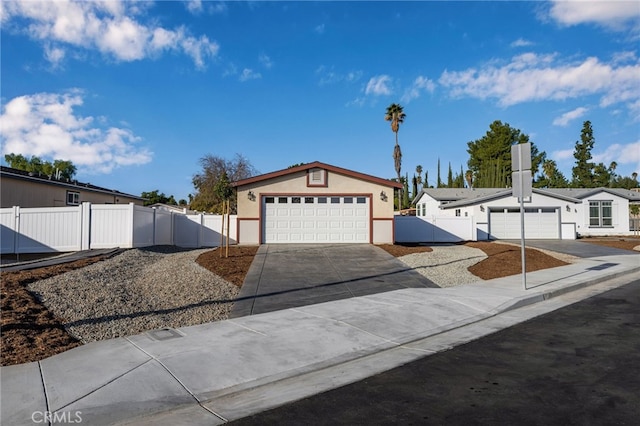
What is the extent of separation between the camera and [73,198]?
28125 mm

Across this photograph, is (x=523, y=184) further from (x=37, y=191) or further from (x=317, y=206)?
(x=37, y=191)

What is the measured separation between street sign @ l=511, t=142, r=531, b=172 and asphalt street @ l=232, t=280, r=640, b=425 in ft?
15.8

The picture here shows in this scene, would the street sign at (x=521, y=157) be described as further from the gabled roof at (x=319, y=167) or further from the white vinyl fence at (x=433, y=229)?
the white vinyl fence at (x=433, y=229)

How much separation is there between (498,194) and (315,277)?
2274cm

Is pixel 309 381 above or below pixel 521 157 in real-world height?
below

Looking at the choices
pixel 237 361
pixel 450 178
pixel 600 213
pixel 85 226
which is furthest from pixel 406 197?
pixel 237 361

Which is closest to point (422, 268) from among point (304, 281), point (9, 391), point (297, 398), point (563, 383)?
point (304, 281)

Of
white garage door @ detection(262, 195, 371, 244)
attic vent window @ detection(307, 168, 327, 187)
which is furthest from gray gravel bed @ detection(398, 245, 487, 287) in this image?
attic vent window @ detection(307, 168, 327, 187)

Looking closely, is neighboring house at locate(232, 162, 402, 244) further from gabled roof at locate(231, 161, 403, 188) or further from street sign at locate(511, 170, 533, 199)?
street sign at locate(511, 170, 533, 199)

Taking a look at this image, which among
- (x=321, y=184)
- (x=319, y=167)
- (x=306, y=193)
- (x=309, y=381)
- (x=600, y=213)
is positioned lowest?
(x=309, y=381)

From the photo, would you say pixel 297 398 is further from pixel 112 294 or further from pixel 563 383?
pixel 112 294

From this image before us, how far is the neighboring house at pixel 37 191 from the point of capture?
→ 22359 mm

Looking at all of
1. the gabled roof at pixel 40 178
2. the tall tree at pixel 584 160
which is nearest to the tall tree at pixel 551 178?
the tall tree at pixel 584 160

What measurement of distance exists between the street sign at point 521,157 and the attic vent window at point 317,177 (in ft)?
40.6
